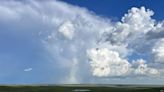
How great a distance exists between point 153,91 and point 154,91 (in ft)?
4.00

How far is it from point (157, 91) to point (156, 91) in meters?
1.40

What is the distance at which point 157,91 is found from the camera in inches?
7072

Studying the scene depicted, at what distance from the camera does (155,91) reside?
Answer: 598ft

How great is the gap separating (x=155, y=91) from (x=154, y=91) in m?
0.99

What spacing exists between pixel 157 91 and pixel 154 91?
2.09 m

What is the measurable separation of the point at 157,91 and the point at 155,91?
2564 mm

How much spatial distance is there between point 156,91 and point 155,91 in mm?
1165

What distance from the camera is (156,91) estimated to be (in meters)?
181

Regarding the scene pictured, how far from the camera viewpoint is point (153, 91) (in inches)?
7101

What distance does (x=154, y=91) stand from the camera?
181375 millimetres
